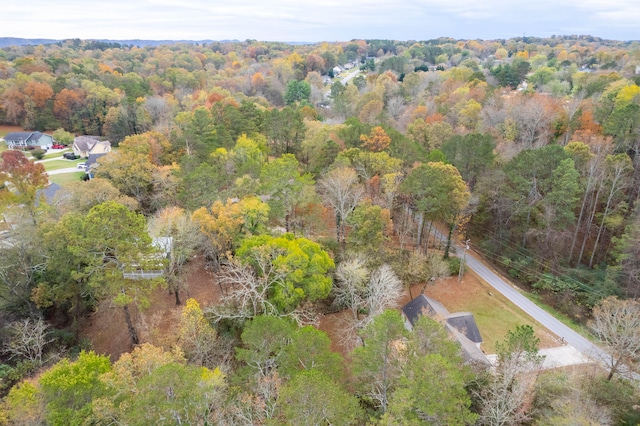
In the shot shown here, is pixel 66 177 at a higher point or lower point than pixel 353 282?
lower

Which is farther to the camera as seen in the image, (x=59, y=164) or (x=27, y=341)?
(x=59, y=164)

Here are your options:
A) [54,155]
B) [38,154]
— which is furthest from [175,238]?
[54,155]

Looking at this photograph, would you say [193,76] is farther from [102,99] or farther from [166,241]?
[166,241]

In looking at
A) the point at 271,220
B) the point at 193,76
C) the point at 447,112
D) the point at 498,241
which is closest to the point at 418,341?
the point at 271,220

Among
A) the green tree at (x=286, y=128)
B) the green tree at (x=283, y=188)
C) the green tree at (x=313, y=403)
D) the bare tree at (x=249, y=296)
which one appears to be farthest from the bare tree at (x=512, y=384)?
the green tree at (x=286, y=128)

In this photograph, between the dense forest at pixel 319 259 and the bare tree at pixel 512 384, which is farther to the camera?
the dense forest at pixel 319 259

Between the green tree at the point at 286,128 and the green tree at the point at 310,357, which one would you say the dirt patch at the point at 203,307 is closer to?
the green tree at the point at 310,357

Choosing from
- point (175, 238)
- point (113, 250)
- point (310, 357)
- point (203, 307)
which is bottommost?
point (203, 307)

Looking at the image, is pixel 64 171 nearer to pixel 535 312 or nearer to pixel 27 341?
pixel 27 341
